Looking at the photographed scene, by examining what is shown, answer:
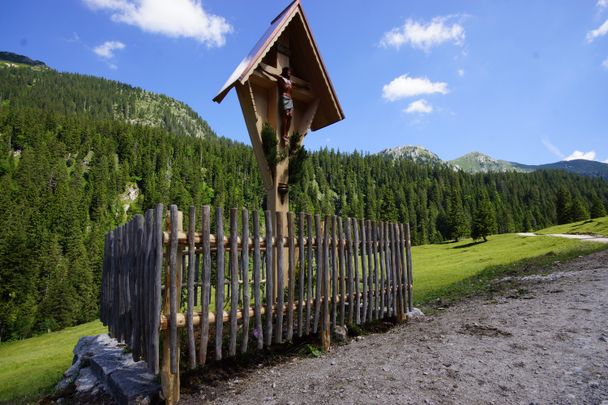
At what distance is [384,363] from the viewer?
530 centimetres

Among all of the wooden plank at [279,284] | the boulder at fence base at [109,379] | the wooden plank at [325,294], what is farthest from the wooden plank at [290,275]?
the boulder at fence base at [109,379]

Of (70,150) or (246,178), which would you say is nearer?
(70,150)

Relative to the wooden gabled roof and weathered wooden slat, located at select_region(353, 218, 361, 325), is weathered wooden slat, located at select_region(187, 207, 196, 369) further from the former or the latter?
weathered wooden slat, located at select_region(353, 218, 361, 325)

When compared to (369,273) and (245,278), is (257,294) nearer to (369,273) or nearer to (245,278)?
(245,278)

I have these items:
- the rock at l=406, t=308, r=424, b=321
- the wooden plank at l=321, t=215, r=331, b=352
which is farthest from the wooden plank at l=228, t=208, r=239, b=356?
the rock at l=406, t=308, r=424, b=321

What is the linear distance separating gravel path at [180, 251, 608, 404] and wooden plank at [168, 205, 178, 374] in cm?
72

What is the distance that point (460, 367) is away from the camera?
4957mm

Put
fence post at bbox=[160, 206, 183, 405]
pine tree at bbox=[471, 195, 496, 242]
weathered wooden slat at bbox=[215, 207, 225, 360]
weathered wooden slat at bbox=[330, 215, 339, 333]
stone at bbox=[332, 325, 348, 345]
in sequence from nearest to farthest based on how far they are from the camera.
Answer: fence post at bbox=[160, 206, 183, 405] < weathered wooden slat at bbox=[215, 207, 225, 360] < weathered wooden slat at bbox=[330, 215, 339, 333] < stone at bbox=[332, 325, 348, 345] < pine tree at bbox=[471, 195, 496, 242]

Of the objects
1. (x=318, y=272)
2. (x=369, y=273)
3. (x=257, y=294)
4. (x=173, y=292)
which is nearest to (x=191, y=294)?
(x=173, y=292)

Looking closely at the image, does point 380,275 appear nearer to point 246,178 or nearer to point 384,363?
point 384,363

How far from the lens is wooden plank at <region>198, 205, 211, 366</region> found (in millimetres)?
4664

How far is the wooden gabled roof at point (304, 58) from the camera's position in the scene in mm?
7398

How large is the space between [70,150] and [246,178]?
73.6 meters

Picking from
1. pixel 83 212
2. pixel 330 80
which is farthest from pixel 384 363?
pixel 83 212
